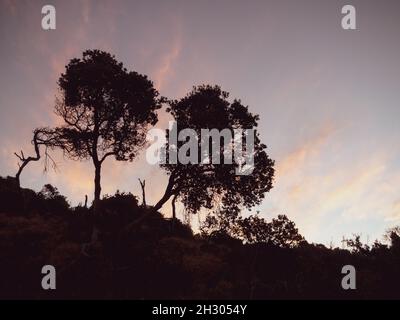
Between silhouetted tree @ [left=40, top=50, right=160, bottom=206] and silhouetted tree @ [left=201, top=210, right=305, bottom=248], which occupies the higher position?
silhouetted tree @ [left=40, top=50, right=160, bottom=206]

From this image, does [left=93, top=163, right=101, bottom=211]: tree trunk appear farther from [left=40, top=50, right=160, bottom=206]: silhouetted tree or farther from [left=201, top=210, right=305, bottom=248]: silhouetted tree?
[left=201, top=210, right=305, bottom=248]: silhouetted tree

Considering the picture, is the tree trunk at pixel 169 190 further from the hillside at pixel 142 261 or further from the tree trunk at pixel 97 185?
the tree trunk at pixel 97 185

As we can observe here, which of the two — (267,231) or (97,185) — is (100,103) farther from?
(267,231)

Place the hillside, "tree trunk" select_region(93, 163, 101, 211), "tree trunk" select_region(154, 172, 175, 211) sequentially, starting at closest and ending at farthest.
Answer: the hillside < "tree trunk" select_region(93, 163, 101, 211) < "tree trunk" select_region(154, 172, 175, 211)

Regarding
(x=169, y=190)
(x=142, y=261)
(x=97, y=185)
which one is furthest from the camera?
(x=142, y=261)

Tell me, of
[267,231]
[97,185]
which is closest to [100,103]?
[97,185]

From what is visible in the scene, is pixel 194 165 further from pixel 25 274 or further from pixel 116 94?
pixel 25 274

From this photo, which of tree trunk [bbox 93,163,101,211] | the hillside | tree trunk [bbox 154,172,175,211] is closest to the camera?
the hillside

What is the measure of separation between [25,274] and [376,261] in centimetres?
5259

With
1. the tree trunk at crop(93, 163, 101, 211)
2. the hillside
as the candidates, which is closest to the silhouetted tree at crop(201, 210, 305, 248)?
the hillside

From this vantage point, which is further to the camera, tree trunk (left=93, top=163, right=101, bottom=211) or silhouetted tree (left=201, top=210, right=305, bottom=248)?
silhouetted tree (left=201, top=210, right=305, bottom=248)

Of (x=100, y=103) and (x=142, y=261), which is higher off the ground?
(x=100, y=103)
